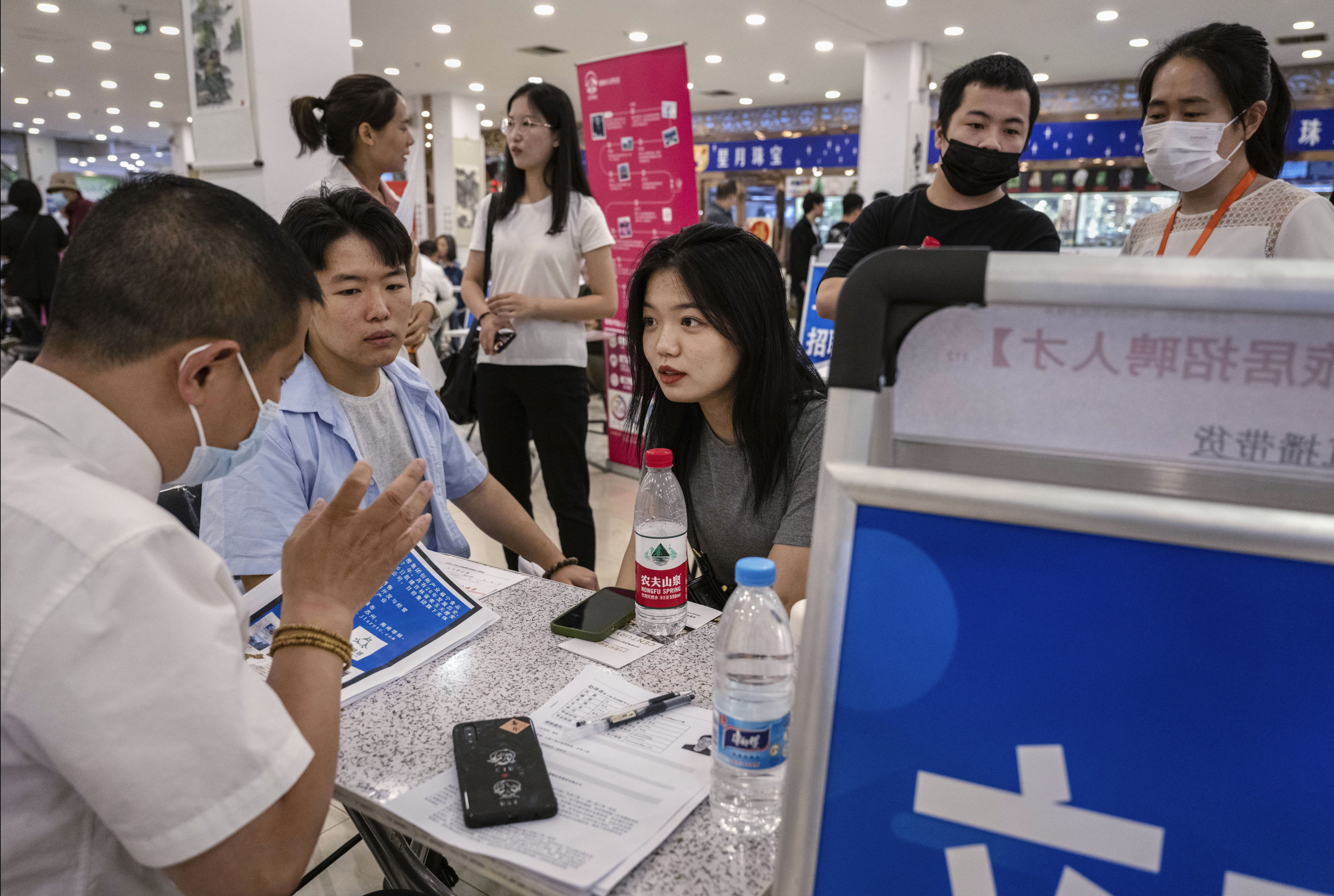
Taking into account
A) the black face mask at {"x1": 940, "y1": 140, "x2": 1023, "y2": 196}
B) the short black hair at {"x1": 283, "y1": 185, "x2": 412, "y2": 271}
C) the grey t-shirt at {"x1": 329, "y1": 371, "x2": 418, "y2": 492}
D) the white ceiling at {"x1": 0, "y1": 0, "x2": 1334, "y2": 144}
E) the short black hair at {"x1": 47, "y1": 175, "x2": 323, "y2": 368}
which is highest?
the white ceiling at {"x1": 0, "y1": 0, "x2": 1334, "y2": 144}

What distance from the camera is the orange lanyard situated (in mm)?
1878

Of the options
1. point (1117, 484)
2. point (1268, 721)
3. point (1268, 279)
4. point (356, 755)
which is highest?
point (1268, 279)

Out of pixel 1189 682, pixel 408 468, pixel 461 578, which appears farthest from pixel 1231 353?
pixel 461 578

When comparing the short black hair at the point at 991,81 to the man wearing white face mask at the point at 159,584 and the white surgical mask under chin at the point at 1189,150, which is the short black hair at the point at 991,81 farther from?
the man wearing white face mask at the point at 159,584

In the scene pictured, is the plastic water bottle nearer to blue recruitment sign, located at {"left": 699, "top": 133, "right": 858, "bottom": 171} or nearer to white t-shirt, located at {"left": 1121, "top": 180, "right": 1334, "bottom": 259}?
white t-shirt, located at {"left": 1121, "top": 180, "right": 1334, "bottom": 259}

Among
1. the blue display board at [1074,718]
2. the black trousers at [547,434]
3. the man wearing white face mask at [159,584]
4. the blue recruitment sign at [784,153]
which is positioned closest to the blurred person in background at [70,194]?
the black trousers at [547,434]

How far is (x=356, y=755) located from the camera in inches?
39.0

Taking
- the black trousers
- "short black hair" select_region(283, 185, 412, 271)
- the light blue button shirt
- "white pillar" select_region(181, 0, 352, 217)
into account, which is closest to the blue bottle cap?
the light blue button shirt

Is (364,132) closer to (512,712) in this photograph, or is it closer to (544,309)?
(544,309)

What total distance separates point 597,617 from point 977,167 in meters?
1.46

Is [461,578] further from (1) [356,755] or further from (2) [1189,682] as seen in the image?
(2) [1189,682]

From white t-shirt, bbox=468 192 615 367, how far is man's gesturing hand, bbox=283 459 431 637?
1.77 metres

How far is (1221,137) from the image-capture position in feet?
6.15

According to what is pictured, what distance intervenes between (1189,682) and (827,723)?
0.81 feet
